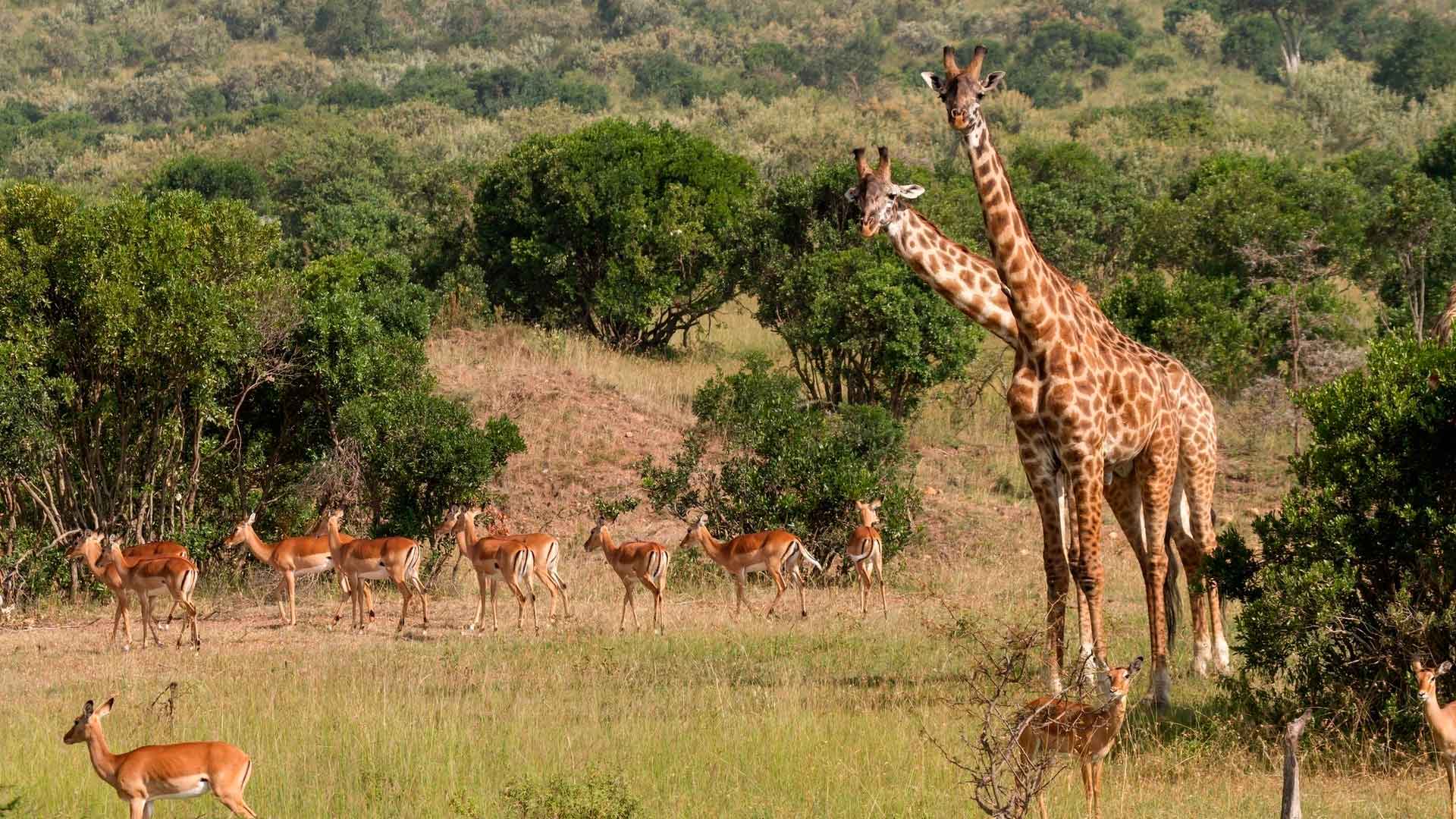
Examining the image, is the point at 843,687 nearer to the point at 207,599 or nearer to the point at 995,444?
the point at 207,599

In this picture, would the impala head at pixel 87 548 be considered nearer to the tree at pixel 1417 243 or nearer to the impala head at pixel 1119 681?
the impala head at pixel 1119 681

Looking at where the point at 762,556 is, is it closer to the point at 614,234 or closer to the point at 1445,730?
the point at 1445,730

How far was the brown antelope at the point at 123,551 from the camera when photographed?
14797 mm

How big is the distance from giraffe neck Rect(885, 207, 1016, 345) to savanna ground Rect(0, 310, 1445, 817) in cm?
211

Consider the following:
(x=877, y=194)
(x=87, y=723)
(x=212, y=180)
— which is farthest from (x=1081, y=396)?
(x=212, y=180)

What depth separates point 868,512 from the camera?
1728 cm

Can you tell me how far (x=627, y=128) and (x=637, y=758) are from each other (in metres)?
20.1

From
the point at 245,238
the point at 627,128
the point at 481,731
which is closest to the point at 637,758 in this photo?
the point at 481,731

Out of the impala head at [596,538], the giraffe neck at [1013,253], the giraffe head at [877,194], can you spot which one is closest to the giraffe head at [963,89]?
the giraffe neck at [1013,253]

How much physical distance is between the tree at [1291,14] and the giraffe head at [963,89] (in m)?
67.1

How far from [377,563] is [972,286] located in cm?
634

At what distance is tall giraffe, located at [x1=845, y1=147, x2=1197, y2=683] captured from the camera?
11.5m

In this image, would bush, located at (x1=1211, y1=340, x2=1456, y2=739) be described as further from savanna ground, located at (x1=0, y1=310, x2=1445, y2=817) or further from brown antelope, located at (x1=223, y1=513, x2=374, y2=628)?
brown antelope, located at (x1=223, y1=513, x2=374, y2=628)

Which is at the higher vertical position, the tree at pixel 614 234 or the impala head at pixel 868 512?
the tree at pixel 614 234
